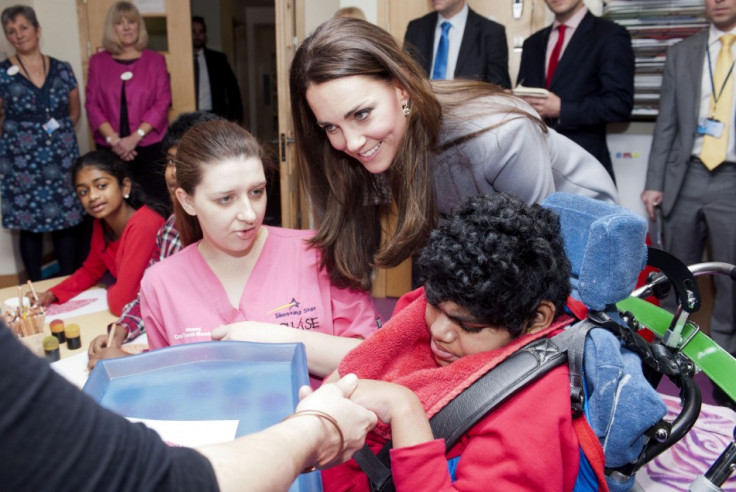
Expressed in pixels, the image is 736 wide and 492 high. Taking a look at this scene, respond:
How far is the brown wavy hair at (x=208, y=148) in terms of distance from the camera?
5.27 feet

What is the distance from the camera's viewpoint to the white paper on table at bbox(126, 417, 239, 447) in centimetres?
95

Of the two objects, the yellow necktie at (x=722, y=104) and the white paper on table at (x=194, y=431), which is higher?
the yellow necktie at (x=722, y=104)

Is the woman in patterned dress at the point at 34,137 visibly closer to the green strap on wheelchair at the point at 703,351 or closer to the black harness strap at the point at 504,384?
the black harness strap at the point at 504,384

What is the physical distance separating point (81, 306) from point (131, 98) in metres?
2.36

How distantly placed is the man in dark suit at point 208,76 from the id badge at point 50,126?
135 centimetres

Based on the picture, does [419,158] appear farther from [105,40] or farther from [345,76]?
[105,40]

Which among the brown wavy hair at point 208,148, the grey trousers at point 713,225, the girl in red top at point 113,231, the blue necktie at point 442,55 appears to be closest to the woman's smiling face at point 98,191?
the girl in red top at point 113,231

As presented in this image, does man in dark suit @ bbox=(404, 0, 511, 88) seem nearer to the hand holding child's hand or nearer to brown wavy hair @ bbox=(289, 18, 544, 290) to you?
brown wavy hair @ bbox=(289, 18, 544, 290)

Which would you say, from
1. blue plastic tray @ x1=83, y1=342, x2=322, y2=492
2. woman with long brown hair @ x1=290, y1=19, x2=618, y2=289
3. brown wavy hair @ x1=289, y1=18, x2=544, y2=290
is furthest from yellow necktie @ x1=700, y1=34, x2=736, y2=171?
blue plastic tray @ x1=83, y1=342, x2=322, y2=492

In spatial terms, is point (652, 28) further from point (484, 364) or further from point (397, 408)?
point (397, 408)

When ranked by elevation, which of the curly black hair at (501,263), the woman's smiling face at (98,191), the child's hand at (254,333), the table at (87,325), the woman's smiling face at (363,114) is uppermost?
the woman's smiling face at (363,114)

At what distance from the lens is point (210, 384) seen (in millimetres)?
1124

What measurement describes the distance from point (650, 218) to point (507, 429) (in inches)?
111

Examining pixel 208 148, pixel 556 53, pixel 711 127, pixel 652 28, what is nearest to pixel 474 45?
pixel 556 53
